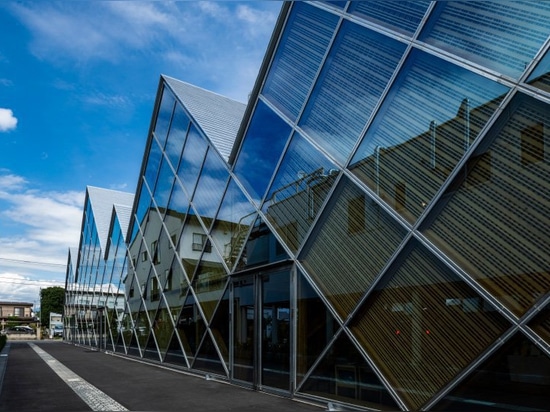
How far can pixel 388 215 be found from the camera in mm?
6473

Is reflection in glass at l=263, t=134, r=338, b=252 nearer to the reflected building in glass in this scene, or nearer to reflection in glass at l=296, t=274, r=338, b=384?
the reflected building in glass

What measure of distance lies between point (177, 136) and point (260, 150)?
5.55 metres

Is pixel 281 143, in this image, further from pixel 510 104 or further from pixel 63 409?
pixel 63 409

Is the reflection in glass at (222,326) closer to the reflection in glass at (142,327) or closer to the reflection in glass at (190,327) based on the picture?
the reflection in glass at (190,327)

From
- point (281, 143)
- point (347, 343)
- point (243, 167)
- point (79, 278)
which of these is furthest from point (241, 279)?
point (79, 278)

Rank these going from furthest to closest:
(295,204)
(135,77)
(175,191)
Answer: (175,191)
(135,77)
(295,204)

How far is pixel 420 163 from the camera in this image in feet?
19.9

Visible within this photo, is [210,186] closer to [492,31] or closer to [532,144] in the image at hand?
[492,31]

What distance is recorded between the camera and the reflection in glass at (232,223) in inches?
422

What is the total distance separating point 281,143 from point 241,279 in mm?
3399

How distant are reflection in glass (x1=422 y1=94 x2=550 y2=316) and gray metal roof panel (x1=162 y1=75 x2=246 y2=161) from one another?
743cm

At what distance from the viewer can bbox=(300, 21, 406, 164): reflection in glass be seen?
6949 mm

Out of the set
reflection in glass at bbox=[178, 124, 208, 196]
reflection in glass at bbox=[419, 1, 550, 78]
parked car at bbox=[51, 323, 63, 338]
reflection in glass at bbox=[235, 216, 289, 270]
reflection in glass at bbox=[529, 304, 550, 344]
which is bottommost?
parked car at bbox=[51, 323, 63, 338]

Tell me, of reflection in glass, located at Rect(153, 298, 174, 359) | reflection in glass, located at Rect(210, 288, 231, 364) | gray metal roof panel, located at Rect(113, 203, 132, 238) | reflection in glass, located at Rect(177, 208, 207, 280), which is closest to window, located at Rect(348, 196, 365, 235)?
reflection in glass, located at Rect(210, 288, 231, 364)
